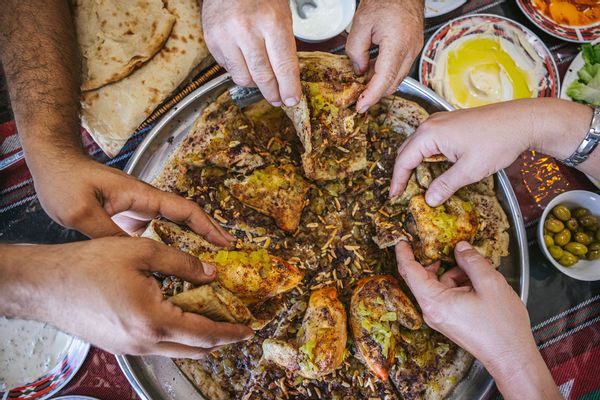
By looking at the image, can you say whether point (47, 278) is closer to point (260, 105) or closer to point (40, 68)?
point (260, 105)

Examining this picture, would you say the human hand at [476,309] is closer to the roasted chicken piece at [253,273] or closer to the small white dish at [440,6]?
the roasted chicken piece at [253,273]

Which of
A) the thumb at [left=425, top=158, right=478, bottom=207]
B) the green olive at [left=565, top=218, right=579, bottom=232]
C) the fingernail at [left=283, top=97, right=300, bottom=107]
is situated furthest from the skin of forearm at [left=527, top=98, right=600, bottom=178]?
the fingernail at [left=283, top=97, right=300, bottom=107]

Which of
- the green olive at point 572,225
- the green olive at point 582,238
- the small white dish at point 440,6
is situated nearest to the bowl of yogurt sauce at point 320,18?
the small white dish at point 440,6

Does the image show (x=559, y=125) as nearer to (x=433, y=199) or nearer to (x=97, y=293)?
(x=433, y=199)

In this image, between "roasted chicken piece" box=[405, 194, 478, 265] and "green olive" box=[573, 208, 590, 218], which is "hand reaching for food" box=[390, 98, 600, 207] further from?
Answer: "green olive" box=[573, 208, 590, 218]

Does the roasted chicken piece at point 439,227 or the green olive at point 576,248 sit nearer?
the roasted chicken piece at point 439,227

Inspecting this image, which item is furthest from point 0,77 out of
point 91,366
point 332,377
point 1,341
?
point 332,377
